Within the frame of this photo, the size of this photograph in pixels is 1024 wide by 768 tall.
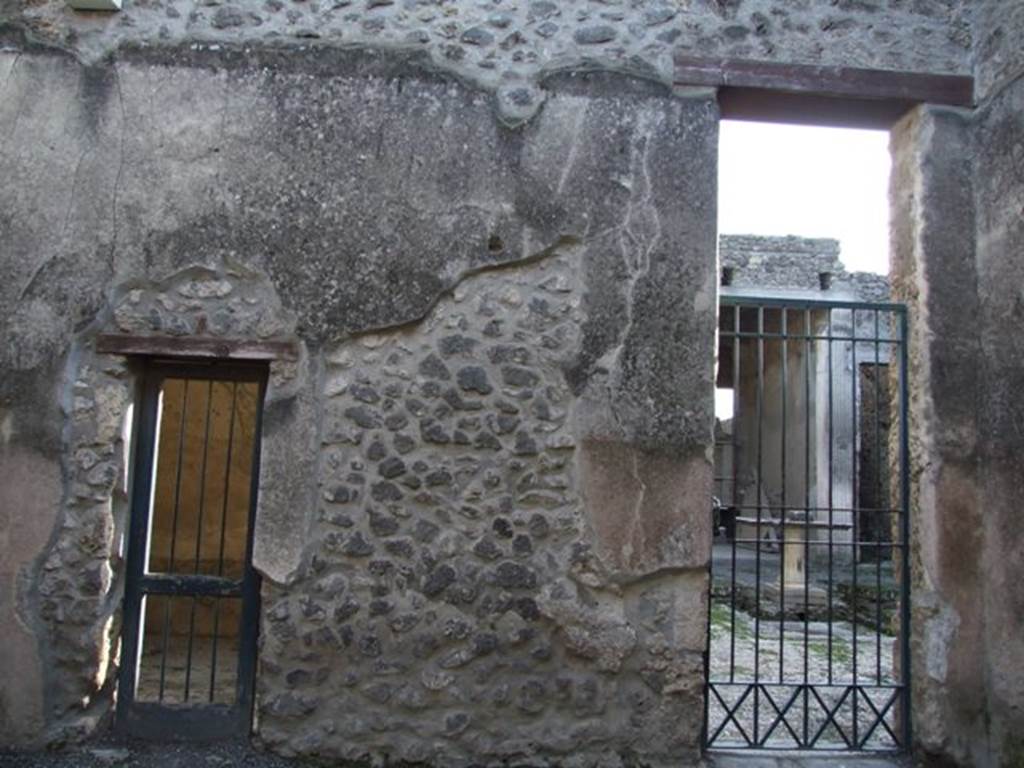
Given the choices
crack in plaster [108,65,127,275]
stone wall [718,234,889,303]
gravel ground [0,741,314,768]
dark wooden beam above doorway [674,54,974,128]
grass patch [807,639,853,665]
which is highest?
stone wall [718,234,889,303]

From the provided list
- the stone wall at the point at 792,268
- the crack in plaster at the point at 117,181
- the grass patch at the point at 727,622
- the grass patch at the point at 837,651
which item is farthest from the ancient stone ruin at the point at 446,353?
the stone wall at the point at 792,268

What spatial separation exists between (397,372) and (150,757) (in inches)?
81.2

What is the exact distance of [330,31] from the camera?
4.28 meters

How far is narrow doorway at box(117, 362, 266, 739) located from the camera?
406 centimetres

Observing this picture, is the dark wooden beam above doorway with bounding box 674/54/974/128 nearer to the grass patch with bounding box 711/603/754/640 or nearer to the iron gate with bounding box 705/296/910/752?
the iron gate with bounding box 705/296/910/752

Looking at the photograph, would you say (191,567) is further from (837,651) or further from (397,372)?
(837,651)

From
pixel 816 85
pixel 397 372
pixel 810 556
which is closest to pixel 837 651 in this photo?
pixel 816 85

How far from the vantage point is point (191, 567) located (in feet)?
21.0

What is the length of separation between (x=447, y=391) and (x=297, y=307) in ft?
2.70

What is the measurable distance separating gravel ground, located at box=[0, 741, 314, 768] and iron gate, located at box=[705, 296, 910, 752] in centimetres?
214

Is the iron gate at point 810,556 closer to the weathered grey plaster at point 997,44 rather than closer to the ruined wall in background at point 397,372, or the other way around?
the ruined wall in background at point 397,372

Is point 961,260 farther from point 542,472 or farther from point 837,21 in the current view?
point 542,472

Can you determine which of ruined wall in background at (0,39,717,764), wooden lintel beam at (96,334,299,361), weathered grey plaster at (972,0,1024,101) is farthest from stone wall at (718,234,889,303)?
wooden lintel beam at (96,334,299,361)

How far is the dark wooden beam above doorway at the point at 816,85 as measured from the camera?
4293 mm
